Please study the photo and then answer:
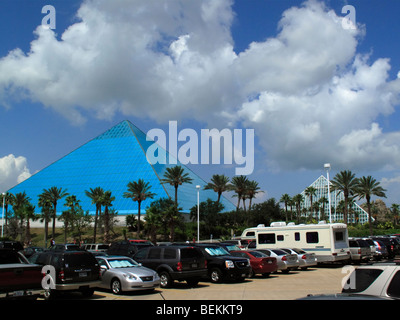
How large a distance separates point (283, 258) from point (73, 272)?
12.6m

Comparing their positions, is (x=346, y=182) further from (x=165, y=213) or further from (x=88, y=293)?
(x=88, y=293)

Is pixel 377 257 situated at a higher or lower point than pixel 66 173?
lower

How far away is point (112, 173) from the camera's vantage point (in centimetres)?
10869

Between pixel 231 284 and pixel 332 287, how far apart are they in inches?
173

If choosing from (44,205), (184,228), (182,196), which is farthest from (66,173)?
(184,228)

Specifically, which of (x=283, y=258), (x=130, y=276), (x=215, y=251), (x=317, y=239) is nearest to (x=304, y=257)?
(x=283, y=258)

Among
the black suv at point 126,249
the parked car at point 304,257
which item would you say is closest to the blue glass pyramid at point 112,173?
the black suv at point 126,249
